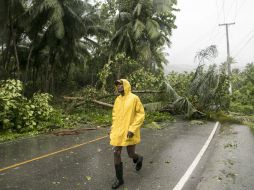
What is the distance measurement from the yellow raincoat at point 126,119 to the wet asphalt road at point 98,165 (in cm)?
88

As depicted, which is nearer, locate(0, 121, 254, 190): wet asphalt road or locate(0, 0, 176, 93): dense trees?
locate(0, 121, 254, 190): wet asphalt road

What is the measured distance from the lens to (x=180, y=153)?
994 centimetres

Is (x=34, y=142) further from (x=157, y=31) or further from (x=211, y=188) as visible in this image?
(x=157, y=31)

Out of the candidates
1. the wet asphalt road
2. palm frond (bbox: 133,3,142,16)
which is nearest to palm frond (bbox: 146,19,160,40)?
palm frond (bbox: 133,3,142,16)

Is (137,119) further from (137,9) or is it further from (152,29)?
(137,9)

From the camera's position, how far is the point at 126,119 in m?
6.55

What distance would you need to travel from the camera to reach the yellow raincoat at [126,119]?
6516 mm

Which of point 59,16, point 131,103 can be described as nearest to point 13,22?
point 59,16

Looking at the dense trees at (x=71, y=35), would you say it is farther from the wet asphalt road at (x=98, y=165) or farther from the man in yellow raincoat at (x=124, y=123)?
the man in yellow raincoat at (x=124, y=123)

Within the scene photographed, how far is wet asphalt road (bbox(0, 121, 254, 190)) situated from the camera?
6666mm

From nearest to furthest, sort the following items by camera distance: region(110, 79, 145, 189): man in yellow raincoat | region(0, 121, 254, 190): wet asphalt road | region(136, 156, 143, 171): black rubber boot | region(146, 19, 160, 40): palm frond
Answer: region(110, 79, 145, 189): man in yellow raincoat → region(0, 121, 254, 190): wet asphalt road → region(136, 156, 143, 171): black rubber boot → region(146, 19, 160, 40): palm frond

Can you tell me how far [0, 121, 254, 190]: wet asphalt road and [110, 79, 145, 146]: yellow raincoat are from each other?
88 cm

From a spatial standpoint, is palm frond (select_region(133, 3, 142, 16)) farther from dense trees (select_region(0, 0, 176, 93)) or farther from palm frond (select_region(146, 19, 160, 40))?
palm frond (select_region(146, 19, 160, 40))

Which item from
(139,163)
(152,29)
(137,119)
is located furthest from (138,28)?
(137,119)
